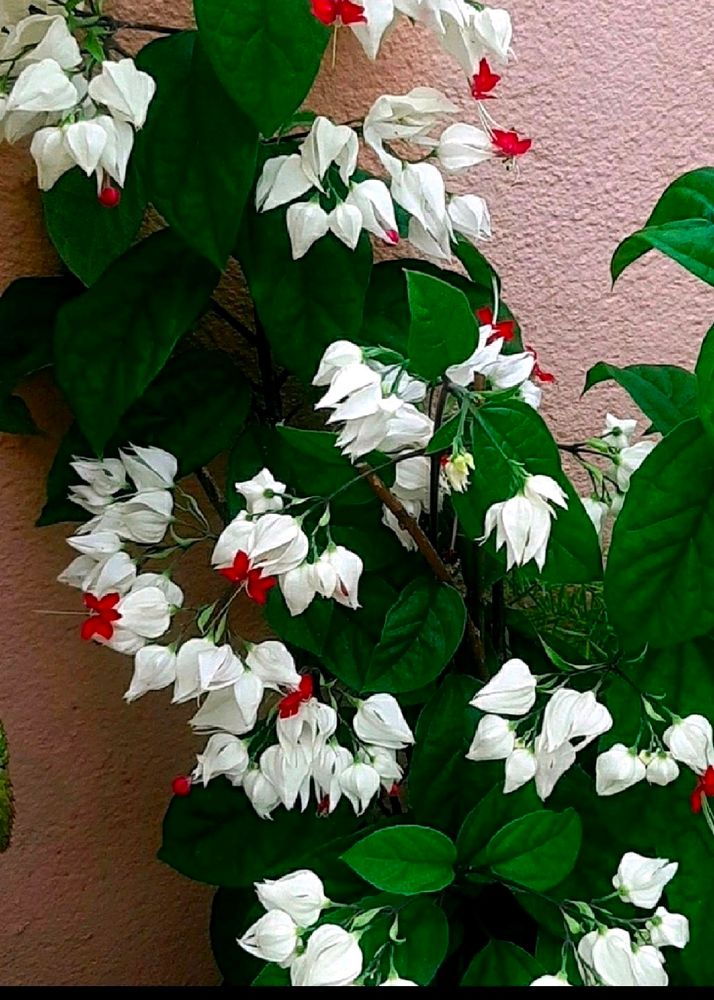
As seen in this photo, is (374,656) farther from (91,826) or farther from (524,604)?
(91,826)

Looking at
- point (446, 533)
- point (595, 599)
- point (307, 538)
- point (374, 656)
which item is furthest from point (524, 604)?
point (307, 538)

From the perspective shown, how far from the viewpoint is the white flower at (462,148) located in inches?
28.3

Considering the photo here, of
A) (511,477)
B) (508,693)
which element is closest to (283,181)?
(511,477)

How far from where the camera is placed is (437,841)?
2.19 ft

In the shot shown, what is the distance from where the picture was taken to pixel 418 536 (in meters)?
0.74

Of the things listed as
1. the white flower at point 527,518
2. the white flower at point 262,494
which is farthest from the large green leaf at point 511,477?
the white flower at point 262,494

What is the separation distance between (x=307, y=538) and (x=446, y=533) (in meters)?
0.23

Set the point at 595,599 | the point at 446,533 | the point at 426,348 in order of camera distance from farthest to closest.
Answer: the point at 595,599 → the point at 446,533 → the point at 426,348

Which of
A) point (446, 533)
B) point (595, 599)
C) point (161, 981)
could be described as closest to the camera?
point (446, 533)

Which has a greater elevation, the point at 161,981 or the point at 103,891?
the point at 103,891

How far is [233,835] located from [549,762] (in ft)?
1.07

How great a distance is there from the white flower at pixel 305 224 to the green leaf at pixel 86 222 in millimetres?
112

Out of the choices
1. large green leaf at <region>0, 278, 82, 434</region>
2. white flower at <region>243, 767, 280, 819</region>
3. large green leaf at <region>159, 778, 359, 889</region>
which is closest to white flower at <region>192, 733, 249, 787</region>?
white flower at <region>243, 767, 280, 819</region>

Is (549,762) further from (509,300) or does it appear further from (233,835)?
(509,300)
